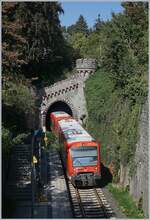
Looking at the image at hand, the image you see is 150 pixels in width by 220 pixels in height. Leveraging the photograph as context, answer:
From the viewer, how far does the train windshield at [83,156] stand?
88.7 ft

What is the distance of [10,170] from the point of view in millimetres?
30062

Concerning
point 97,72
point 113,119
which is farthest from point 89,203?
point 97,72

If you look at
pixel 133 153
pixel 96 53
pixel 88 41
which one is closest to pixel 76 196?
pixel 133 153

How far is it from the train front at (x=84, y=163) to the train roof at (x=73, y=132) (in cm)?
68

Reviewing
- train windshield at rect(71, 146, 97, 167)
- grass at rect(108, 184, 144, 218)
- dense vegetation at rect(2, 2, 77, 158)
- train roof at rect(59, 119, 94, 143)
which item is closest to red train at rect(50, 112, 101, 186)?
train windshield at rect(71, 146, 97, 167)

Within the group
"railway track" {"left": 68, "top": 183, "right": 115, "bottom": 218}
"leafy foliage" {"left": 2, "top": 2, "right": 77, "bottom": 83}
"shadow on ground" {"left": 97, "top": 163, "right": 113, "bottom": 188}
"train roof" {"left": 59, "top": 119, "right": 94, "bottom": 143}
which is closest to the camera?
"railway track" {"left": 68, "top": 183, "right": 115, "bottom": 218}

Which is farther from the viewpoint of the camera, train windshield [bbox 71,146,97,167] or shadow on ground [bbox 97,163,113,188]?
shadow on ground [bbox 97,163,113,188]

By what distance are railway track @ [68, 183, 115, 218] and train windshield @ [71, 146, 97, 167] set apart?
1.69 m

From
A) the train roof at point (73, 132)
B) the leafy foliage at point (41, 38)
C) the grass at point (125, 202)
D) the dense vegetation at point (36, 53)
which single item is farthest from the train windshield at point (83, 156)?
the leafy foliage at point (41, 38)

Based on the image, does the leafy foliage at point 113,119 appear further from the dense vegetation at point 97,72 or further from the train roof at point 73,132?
the train roof at point 73,132

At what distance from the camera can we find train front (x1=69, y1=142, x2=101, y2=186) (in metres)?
27.0

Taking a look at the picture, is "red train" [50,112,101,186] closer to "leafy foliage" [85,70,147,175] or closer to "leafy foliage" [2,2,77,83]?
"leafy foliage" [85,70,147,175]

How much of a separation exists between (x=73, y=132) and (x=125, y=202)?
640 centimetres

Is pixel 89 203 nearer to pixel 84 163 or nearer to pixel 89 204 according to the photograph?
pixel 89 204
